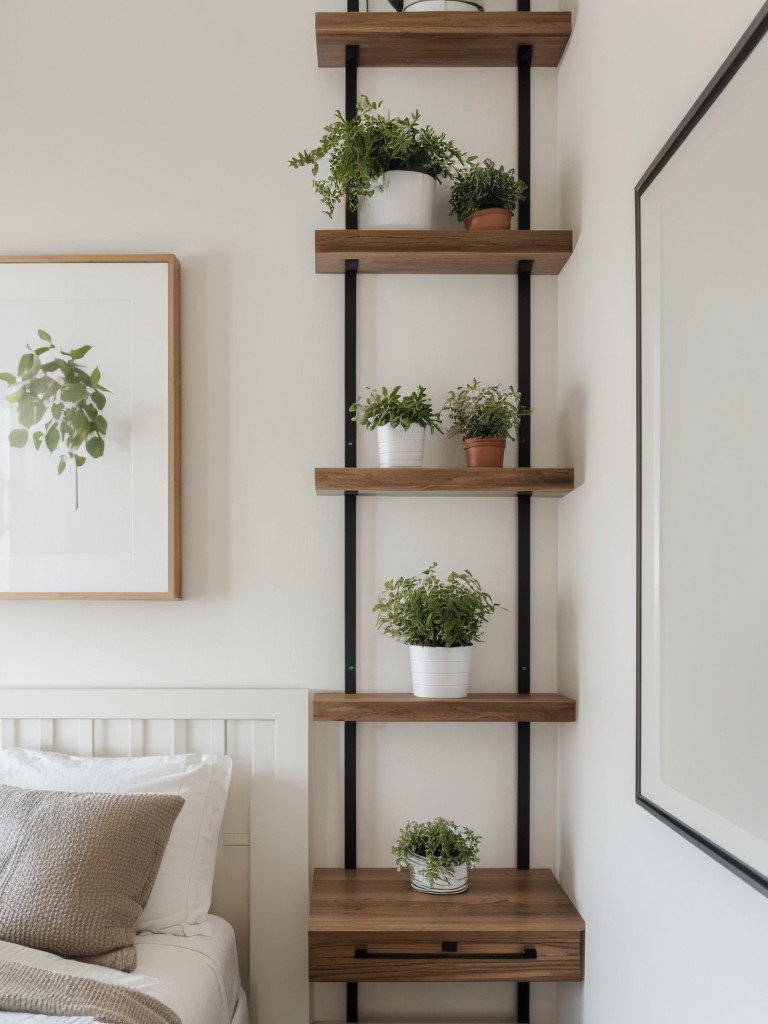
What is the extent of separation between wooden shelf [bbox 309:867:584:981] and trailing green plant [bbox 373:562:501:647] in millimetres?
542

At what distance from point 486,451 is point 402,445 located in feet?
0.59

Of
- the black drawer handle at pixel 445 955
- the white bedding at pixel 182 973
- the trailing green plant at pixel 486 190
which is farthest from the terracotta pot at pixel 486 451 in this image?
the white bedding at pixel 182 973

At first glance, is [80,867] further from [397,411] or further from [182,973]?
[397,411]

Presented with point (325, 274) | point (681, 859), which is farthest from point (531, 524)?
point (681, 859)

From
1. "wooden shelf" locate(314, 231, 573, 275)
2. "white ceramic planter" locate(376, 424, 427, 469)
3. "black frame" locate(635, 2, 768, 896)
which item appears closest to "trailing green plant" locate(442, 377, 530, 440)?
"white ceramic planter" locate(376, 424, 427, 469)

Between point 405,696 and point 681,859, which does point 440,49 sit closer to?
point 405,696

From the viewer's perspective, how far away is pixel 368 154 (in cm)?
196

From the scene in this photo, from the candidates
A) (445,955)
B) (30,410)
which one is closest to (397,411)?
(30,410)

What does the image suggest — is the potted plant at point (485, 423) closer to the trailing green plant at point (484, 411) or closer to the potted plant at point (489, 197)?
the trailing green plant at point (484, 411)

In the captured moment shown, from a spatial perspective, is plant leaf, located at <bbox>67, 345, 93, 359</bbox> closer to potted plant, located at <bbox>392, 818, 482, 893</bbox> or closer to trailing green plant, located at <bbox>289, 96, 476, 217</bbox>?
trailing green plant, located at <bbox>289, 96, 476, 217</bbox>

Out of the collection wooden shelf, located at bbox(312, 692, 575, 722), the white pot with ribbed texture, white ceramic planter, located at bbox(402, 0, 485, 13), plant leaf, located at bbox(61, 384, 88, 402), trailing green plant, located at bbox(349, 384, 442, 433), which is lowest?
wooden shelf, located at bbox(312, 692, 575, 722)

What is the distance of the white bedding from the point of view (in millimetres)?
1595

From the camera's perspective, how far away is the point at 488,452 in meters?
2.02

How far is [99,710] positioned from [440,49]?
5.49ft
